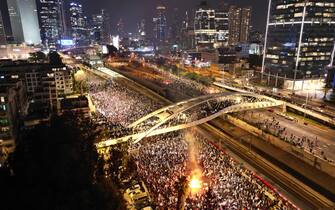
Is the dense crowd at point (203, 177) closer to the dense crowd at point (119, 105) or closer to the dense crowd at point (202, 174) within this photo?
the dense crowd at point (202, 174)

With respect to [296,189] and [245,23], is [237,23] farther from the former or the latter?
[296,189]

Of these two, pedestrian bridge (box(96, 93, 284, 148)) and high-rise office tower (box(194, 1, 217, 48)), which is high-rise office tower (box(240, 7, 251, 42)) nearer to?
high-rise office tower (box(194, 1, 217, 48))

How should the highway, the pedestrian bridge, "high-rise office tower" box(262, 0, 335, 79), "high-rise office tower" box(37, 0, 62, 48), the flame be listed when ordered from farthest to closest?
"high-rise office tower" box(37, 0, 62, 48) < "high-rise office tower" box(262, 0, 335, 79) < the pedestrian bridge < the highway < the flame

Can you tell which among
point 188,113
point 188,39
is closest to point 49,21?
point 188,39

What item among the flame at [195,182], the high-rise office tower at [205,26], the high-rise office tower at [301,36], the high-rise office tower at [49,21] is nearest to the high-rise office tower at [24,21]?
the high-rise office tower at [49,21]

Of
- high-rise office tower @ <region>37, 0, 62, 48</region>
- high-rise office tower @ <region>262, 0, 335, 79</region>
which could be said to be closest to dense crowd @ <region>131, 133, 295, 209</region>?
high-rise office tower @ <region>262, 0, 335, 79</region>

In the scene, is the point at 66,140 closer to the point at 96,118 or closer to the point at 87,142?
the point at 87,142
